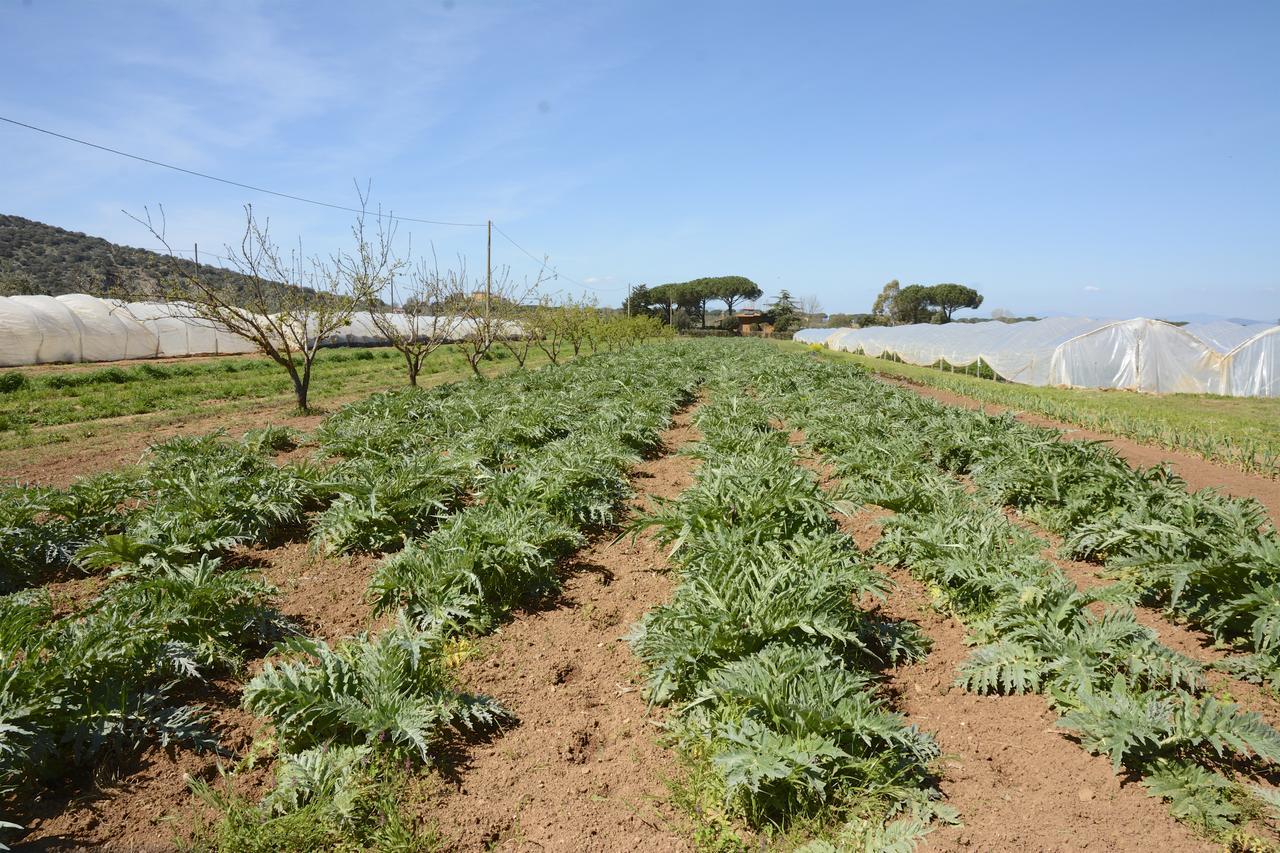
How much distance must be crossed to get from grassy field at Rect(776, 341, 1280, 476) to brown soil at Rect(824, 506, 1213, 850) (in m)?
8.70

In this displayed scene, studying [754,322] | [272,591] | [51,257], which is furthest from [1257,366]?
[754,322]

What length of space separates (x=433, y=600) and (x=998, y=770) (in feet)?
10.9

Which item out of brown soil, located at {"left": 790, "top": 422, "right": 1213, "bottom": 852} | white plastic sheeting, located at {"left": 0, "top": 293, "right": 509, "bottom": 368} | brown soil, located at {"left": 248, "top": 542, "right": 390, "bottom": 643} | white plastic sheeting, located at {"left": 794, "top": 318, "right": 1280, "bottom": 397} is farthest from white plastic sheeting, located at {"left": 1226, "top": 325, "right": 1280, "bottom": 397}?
brown soil, located at {"left": 248, "top": 542, "right": 390, "bottom": 643}

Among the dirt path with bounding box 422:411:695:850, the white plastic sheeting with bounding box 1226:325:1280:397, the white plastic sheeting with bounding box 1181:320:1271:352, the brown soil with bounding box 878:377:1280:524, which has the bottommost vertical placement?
the dirt path with bounding box 422:411:695:850

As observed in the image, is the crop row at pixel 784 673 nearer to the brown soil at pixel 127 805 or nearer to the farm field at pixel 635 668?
the farm field at pixel 635 668

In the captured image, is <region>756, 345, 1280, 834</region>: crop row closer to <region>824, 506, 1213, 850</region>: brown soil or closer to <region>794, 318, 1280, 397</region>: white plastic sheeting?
<region>824, 506, 1213, 850</region>: brown soil

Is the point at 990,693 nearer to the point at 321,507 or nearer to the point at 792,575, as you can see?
the point at 792,575

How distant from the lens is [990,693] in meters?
3.43

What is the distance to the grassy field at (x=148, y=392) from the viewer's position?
1148 centimetres

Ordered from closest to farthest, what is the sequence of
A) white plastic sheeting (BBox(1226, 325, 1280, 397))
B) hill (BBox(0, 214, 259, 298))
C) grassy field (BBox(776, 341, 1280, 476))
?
grassy field (BBox(776, 341, 1280, 476)) → white plastic sheeting (BBox(1226, 325, 1280, 397)) → hill (BBox(0, 214, 259, 298))

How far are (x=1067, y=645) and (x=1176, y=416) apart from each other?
51.8ft

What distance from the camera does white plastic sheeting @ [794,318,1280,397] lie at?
19094 mm

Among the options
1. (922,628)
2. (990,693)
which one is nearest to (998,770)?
(990,693)

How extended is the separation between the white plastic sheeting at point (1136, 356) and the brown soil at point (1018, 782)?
23003 millimetres
